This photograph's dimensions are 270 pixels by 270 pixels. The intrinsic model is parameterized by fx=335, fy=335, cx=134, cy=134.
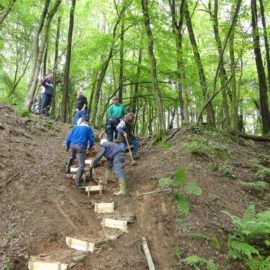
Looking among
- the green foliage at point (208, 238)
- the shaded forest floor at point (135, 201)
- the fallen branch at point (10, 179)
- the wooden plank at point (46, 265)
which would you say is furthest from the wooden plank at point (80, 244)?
the fallen branch at point (10, 179)

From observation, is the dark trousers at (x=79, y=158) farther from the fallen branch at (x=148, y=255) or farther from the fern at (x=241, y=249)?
the fern at (x=241, y=249)

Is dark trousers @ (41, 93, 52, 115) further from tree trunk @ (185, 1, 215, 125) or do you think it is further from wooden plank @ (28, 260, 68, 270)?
wooden plank @ (28, 260, 68, 270)


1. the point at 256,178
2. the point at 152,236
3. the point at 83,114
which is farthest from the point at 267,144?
the point at 152,236

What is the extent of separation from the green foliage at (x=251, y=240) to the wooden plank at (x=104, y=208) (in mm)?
2836

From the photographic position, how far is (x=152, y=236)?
22.6ft

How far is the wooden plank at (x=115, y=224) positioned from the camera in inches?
283

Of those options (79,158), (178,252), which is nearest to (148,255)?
(178,252)

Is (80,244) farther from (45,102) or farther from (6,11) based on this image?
(6,11)

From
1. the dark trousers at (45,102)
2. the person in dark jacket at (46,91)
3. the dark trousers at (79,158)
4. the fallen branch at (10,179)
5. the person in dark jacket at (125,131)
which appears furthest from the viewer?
the dark trousers at (45,102)

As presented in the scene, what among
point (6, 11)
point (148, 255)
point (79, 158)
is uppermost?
point (6, 11)

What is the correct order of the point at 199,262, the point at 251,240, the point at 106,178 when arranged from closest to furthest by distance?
the point at 199,262
the point at 251,240
the point at 106,178

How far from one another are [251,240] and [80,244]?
3.48 metres

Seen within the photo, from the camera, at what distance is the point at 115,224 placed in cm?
726

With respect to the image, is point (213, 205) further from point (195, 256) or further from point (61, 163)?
point (61, 163)
